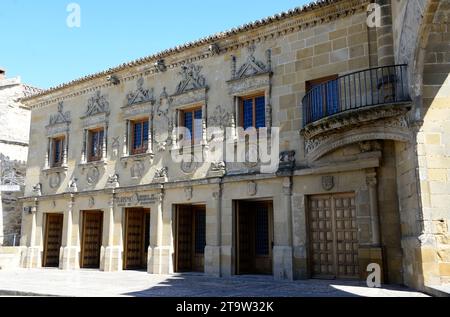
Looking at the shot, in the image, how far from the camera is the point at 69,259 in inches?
620

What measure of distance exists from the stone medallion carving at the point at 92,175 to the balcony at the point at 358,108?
26.1ft

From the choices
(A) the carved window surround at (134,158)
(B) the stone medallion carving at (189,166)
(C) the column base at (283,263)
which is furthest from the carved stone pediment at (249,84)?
(C) the column base at (283,263)

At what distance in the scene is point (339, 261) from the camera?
10.6 metres

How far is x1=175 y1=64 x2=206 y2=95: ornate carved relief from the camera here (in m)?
13.5

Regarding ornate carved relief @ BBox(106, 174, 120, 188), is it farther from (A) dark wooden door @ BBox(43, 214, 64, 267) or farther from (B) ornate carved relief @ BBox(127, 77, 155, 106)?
(A) dark wooden door @ BBox(43, 214, 64, 267)

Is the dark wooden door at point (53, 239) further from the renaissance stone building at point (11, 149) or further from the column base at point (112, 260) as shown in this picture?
the column base at point (112, 260)

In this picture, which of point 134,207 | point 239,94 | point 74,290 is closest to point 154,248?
point 134,207

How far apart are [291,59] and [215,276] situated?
613 cm

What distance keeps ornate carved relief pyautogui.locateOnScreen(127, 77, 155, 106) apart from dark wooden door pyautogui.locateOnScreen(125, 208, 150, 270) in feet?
11.9

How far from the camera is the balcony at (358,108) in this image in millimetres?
9031

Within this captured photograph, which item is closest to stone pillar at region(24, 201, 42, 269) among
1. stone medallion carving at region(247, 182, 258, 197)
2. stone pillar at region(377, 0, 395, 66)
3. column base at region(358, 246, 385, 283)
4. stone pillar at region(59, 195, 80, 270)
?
stone pillar at region(59, 195, 80, 270)

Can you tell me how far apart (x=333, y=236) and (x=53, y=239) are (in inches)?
453
